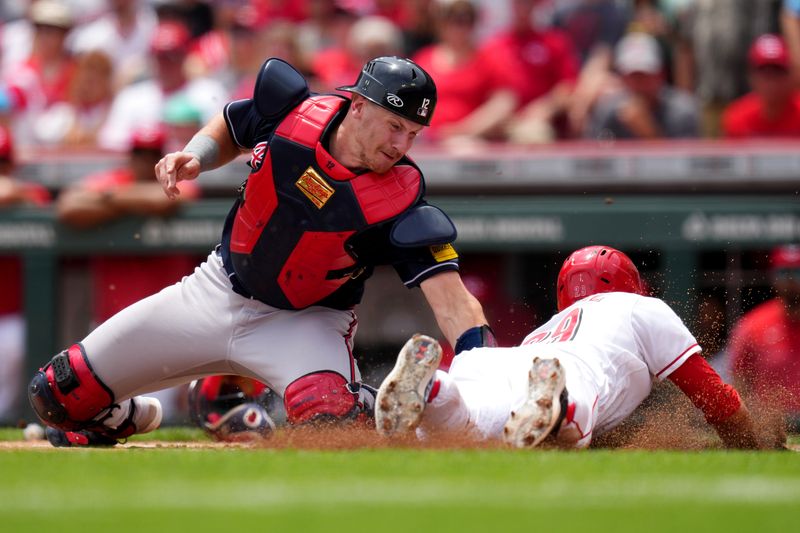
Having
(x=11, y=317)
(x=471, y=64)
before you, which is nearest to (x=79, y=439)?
(x=11, y=317)

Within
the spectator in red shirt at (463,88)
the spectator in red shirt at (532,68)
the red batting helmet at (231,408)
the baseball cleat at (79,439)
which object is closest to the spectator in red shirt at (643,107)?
the spectator in red shirt at (532,68)

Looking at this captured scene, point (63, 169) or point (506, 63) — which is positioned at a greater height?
point (506, 63)

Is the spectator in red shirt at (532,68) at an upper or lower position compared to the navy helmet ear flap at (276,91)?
lower

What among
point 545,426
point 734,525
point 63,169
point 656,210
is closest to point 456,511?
point 734,525

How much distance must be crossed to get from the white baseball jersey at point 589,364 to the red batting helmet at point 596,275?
216mm

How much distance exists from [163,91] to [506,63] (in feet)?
8.49

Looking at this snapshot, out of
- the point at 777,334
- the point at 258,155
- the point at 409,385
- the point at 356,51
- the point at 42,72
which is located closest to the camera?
the point at 409,385

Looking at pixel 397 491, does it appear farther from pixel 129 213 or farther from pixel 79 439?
pixel 129 213

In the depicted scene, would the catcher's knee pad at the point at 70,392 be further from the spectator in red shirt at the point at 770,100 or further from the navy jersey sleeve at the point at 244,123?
the spectator in red shirt at the point at 770,100

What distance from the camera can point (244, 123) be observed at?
18.1 ft

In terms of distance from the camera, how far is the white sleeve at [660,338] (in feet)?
16.3

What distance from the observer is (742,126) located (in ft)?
28.6

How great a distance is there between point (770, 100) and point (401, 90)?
14.4ft

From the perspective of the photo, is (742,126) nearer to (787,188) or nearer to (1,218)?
(787,188)
